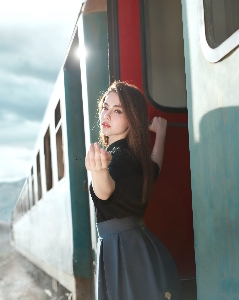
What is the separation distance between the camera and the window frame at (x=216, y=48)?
1268 mm

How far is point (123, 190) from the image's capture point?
178 cm

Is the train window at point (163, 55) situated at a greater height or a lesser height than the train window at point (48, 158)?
greater

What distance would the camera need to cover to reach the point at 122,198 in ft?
5.85

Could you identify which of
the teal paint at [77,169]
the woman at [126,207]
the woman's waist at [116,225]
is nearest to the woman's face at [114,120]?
the woman at [126,207]

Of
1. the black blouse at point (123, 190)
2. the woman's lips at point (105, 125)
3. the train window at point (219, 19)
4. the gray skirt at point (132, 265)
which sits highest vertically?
the train window at point (219, 19)

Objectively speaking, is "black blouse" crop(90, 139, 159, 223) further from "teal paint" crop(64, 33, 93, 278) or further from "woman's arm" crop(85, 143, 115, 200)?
"teal paint" crop(64, 33, 93, 278)

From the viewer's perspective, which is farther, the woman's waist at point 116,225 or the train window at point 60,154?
the train window at point 60,154

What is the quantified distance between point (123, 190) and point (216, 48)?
652mm

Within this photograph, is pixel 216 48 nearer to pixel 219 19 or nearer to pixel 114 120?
pixel 219 19

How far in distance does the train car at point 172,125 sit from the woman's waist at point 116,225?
331 mm

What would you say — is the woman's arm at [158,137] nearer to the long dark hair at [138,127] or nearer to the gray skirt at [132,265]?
the long dark hair at [138,127]

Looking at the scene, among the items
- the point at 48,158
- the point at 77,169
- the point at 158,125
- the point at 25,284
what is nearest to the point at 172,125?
the point at 158,125

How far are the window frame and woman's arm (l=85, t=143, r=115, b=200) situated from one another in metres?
0.45

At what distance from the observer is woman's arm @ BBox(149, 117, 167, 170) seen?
208 cm
